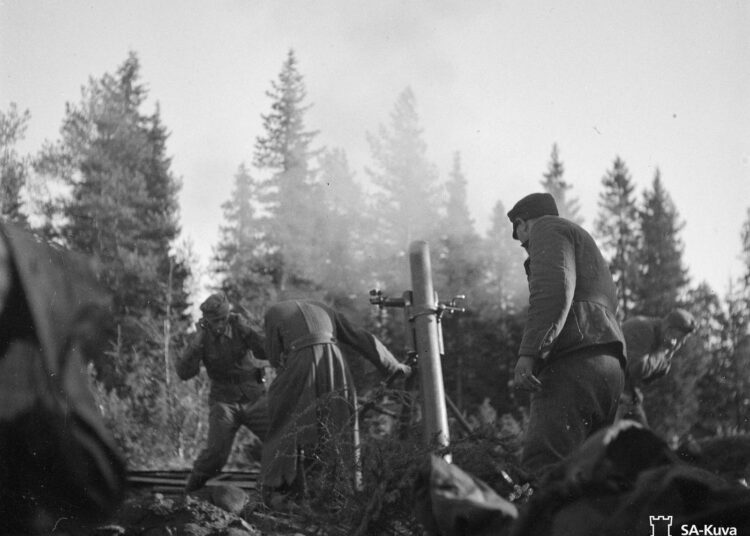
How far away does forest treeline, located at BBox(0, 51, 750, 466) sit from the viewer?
2258 cm

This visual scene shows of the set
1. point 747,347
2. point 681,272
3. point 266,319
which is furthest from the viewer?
point 681,272

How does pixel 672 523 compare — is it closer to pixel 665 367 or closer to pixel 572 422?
pixel 572 422

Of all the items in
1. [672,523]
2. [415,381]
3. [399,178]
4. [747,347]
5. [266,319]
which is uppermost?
[399,178]

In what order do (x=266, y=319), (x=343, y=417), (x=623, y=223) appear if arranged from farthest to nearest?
(x=623, y=223) → (x=266, y=319) → (x=343, y=417)

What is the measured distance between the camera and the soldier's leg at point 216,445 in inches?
294

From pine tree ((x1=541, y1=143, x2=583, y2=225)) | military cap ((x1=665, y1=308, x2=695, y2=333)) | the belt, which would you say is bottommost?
the belt

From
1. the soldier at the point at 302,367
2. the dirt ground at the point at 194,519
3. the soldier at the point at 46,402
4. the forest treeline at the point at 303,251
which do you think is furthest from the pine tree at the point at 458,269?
the soldier at the point at 46,402

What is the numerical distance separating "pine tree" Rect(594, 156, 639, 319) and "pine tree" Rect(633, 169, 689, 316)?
454 millimetres

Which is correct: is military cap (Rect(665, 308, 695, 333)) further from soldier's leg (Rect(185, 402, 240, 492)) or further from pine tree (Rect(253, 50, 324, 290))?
pine tree (Rect(253, 50, 324, 290))

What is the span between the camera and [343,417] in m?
6.09

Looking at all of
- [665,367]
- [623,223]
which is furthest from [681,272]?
[665,367]

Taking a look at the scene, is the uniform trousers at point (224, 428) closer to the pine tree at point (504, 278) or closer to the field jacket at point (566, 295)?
the field jacket at point (566, 295)

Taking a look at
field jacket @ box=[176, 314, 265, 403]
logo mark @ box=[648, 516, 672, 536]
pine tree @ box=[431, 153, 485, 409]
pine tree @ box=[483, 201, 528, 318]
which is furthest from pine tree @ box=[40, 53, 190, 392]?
logo mark @ box=[648, 516, 672, 536]

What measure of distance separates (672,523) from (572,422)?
86.0 inches
